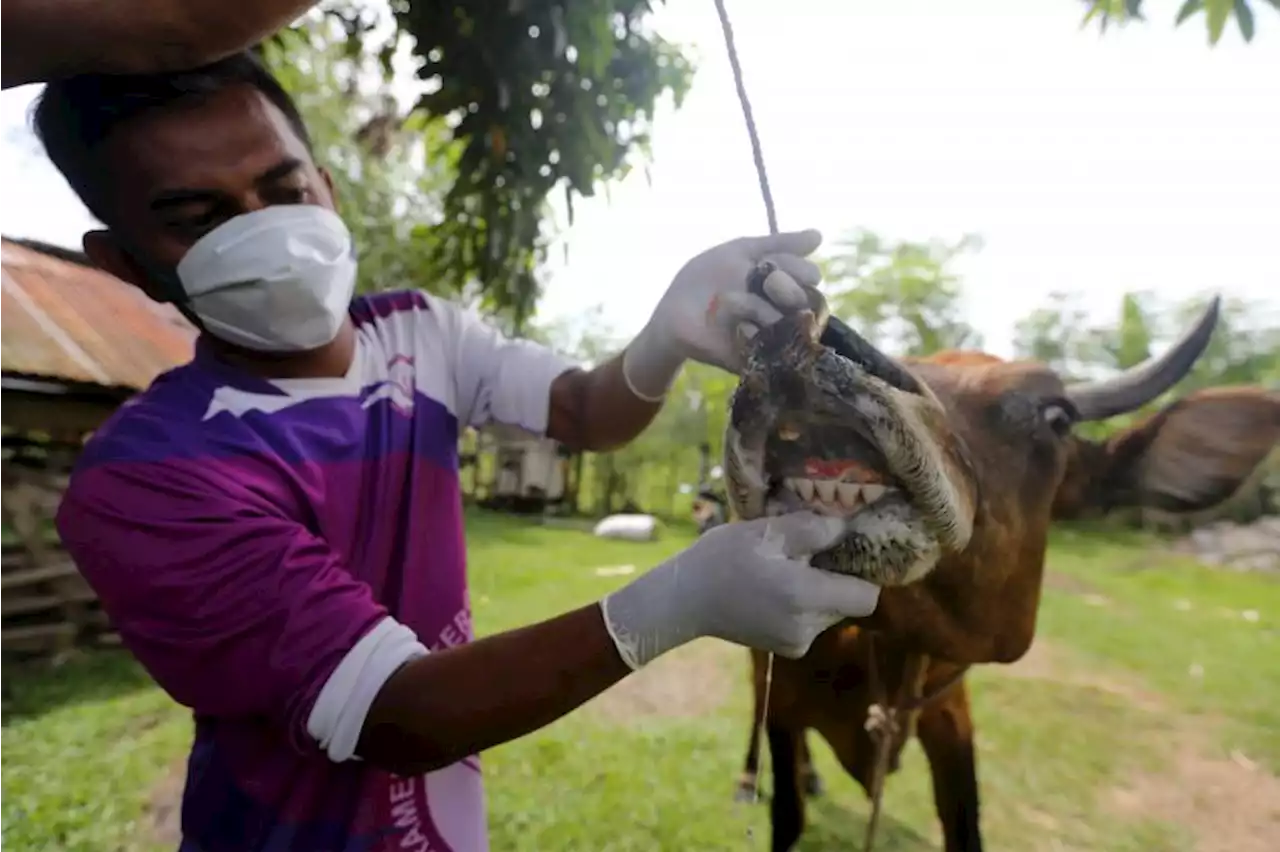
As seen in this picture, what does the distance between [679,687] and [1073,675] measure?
1682mm

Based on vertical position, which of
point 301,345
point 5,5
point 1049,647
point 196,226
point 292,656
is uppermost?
point 5,5

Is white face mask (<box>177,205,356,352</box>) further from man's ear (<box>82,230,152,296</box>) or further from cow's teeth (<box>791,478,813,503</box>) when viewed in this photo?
cow's teeth (<box>791,478,813,503</box>)

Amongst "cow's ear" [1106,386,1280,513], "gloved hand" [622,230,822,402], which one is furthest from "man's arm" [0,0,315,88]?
"cow's ear" [1106,386,1280,513]

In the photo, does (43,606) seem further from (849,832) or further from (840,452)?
(840,452)

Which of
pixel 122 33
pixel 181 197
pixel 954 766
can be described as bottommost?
pixel 954 766

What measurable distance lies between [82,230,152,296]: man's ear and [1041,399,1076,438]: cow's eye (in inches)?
52.8

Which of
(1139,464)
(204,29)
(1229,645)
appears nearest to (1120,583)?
(1229,645)

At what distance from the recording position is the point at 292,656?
0.94 metres

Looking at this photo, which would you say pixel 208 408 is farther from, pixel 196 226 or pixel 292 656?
pixel 292 656

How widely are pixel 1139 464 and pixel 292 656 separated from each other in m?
1.53

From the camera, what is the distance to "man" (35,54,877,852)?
0.93 metres

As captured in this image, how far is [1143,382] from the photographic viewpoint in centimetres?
178

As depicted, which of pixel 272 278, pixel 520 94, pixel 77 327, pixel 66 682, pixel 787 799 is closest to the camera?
pixel 272 278

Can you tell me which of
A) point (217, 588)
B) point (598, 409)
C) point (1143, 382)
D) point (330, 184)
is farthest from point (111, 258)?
point (1143, 382)
